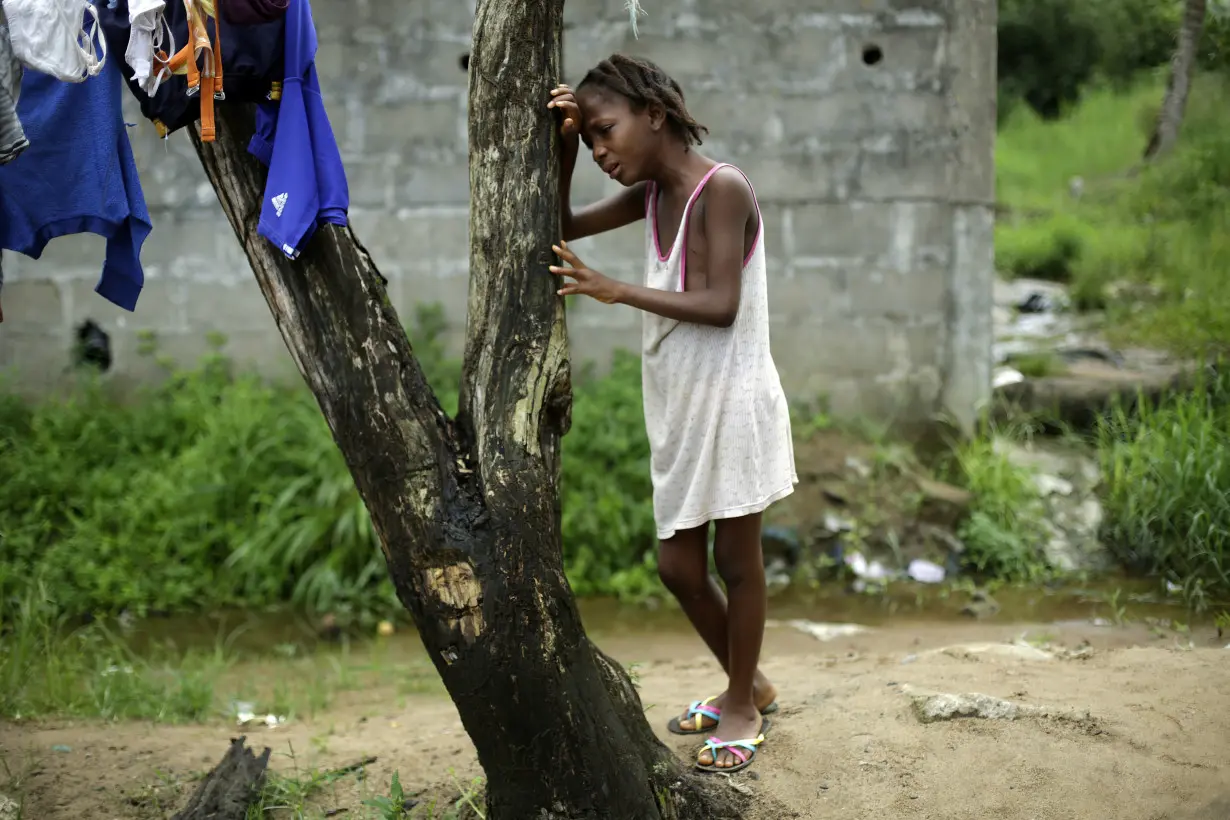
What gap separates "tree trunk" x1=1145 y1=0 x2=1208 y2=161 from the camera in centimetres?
761

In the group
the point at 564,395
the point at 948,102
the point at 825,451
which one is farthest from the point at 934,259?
the point at 564,395

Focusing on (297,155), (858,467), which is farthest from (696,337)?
(858,467)

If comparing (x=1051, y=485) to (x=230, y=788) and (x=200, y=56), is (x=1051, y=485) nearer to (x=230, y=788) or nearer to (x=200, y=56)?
(x=230, y=788)

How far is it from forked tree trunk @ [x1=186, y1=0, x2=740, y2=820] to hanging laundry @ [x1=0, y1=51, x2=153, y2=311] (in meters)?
0.21

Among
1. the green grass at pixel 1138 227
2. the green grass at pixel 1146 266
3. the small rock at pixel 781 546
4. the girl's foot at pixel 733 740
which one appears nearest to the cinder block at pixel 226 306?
the small rock at pixel 781 546

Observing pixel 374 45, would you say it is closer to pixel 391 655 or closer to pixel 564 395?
pixel 391 655

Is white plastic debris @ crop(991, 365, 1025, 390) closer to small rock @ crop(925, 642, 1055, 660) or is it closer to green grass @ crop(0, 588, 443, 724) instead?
small rock @ crop(925, 642, 1055, 660)

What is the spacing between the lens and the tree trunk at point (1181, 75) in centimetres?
761

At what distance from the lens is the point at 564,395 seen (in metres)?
2.71

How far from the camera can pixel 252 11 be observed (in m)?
2.45

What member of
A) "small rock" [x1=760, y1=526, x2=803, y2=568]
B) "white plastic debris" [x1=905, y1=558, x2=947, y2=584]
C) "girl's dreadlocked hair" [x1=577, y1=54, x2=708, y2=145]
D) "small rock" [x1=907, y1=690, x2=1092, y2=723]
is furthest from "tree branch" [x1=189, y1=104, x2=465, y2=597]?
"white plastic debris" [x1=905, y1=558, x2=947, y2=584]

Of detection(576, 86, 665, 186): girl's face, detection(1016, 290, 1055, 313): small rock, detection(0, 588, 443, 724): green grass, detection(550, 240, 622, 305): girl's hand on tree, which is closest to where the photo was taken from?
detection(550, 240, 622, 305): girl's hand on tree

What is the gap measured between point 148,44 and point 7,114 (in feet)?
1.09

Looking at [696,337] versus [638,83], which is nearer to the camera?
[638,83]
